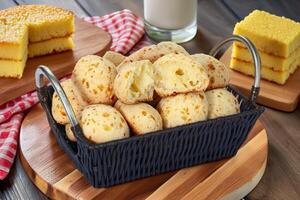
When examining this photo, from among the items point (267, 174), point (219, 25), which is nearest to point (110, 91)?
point (267, 174)

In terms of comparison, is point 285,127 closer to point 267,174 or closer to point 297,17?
point 267,174

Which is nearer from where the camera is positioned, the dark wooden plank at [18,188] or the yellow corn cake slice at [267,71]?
the dark wooden plank at [18,188]

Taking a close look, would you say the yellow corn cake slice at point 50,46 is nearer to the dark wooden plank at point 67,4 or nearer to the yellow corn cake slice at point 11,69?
the yellow corn cake slice at point 11,69

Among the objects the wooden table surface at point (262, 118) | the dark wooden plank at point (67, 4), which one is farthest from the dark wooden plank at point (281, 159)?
the dark wooden plank at point (67, 4)

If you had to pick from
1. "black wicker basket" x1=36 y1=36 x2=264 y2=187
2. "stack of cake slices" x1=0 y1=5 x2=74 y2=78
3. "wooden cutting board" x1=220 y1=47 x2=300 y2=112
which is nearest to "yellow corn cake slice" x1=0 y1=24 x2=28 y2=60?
"stack of cake slices" x1=0 y1=5 x2=74 y2=78

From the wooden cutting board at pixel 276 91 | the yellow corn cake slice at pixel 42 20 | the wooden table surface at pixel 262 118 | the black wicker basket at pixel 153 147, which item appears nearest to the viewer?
the black wicker basket at pixel 153 147

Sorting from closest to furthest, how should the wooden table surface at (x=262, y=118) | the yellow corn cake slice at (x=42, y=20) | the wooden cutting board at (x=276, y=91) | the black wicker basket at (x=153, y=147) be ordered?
1. the black wicker basket at (x=153, y=147)
2. the wooden table surface at (x=262, y=118)
3. the wooden cutting board at (x=276, y=91)
4. the yellow corn cake slice at (x=42, y=20)

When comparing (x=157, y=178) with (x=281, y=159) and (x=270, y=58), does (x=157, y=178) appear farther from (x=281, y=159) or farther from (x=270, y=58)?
(x=270, y=58)
